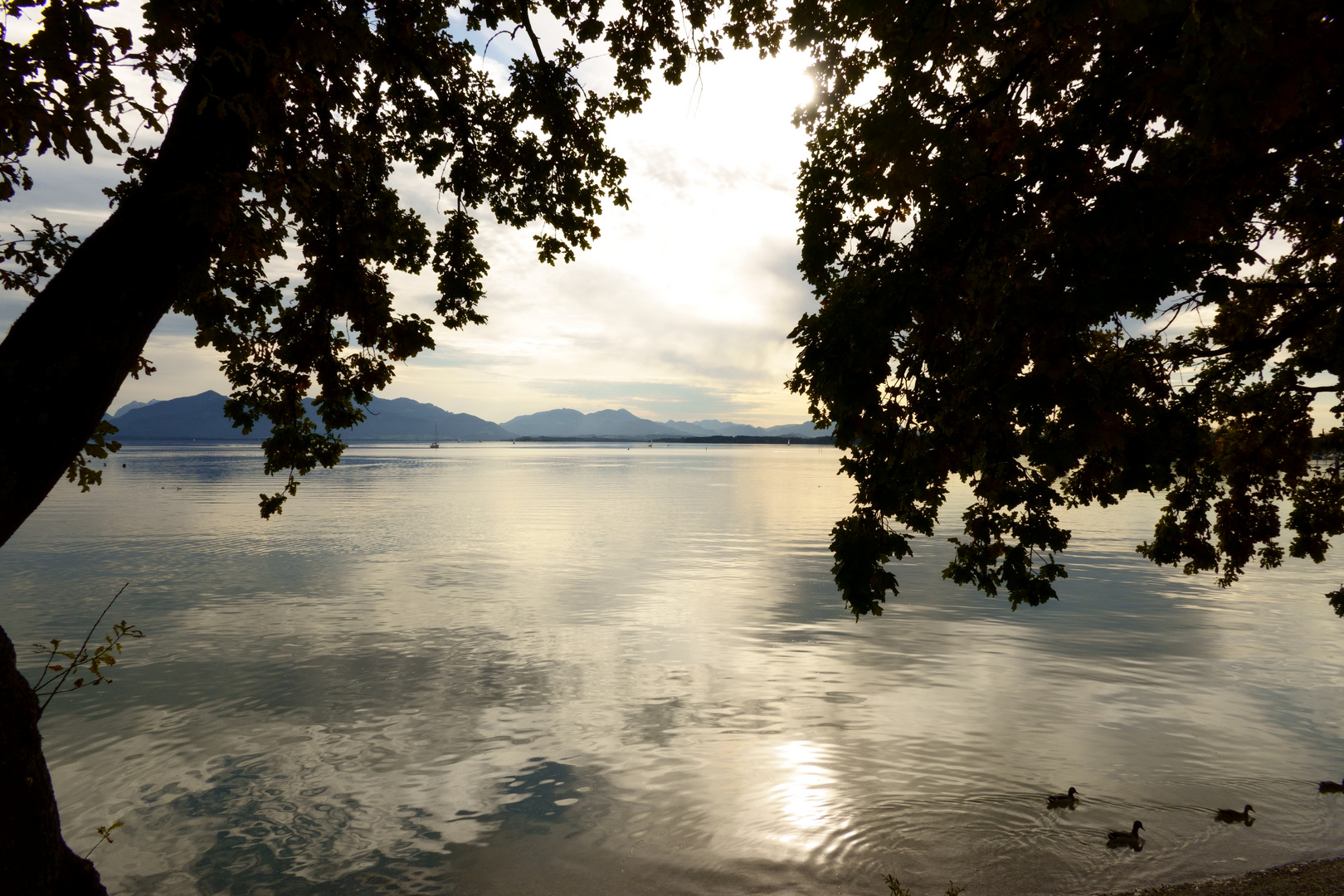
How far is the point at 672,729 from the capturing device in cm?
1442

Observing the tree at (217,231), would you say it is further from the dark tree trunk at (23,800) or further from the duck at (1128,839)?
the duck at (1128,839)

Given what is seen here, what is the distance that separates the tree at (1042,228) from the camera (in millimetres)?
4844

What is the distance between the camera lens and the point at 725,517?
55.6 m

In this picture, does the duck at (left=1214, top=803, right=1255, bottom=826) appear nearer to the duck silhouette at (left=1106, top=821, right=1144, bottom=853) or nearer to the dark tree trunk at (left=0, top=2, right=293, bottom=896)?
the duck silhouette at (left=1106, top=821, right=1144, bottom=853)

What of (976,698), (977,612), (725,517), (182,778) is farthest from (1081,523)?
(182,778)

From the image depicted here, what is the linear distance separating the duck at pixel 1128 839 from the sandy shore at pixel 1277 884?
0.97 m

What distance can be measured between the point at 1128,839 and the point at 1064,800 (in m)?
1.20

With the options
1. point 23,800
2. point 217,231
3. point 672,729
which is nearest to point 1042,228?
point 217,231

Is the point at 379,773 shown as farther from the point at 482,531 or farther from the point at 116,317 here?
the point at 482,531

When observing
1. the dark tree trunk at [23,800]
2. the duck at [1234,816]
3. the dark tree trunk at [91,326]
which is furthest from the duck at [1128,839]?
the dark tree trunk at [23,800]

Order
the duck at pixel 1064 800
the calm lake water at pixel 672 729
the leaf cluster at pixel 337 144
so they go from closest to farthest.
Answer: the leaf cluster at pixel 337 144 < the calm lake water at pixel 672 729 < the duck at pixel 1064 800

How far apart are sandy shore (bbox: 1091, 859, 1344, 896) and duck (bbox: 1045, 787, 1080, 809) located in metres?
2.10

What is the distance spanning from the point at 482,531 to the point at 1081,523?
44518 mm

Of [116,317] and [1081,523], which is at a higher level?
[116,317]
